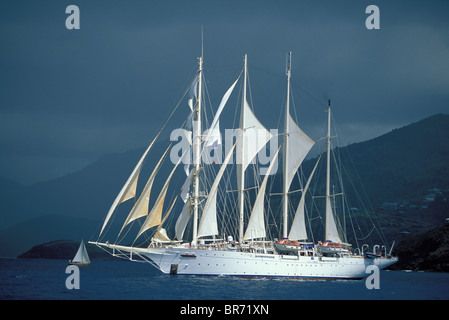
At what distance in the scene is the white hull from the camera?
207 ft

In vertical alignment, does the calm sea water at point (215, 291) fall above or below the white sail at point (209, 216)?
below

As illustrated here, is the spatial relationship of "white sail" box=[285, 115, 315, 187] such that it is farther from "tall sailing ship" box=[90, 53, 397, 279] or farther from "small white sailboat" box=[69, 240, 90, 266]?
"small white sailboat" box=[69, 240, 90, 266]

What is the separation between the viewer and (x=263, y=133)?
7081 centimetres

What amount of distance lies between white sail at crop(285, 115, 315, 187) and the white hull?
1105 cm

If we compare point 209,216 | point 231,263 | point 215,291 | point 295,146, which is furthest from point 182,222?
point 295,146

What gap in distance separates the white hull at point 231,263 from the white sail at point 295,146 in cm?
1105

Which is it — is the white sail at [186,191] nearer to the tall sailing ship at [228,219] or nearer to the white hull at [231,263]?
the tall sailing ship at [228,219]

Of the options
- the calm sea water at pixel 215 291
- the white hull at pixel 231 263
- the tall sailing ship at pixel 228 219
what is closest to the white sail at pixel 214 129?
the tall sailing ship at pixel 228 219

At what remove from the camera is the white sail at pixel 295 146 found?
7251 cm
